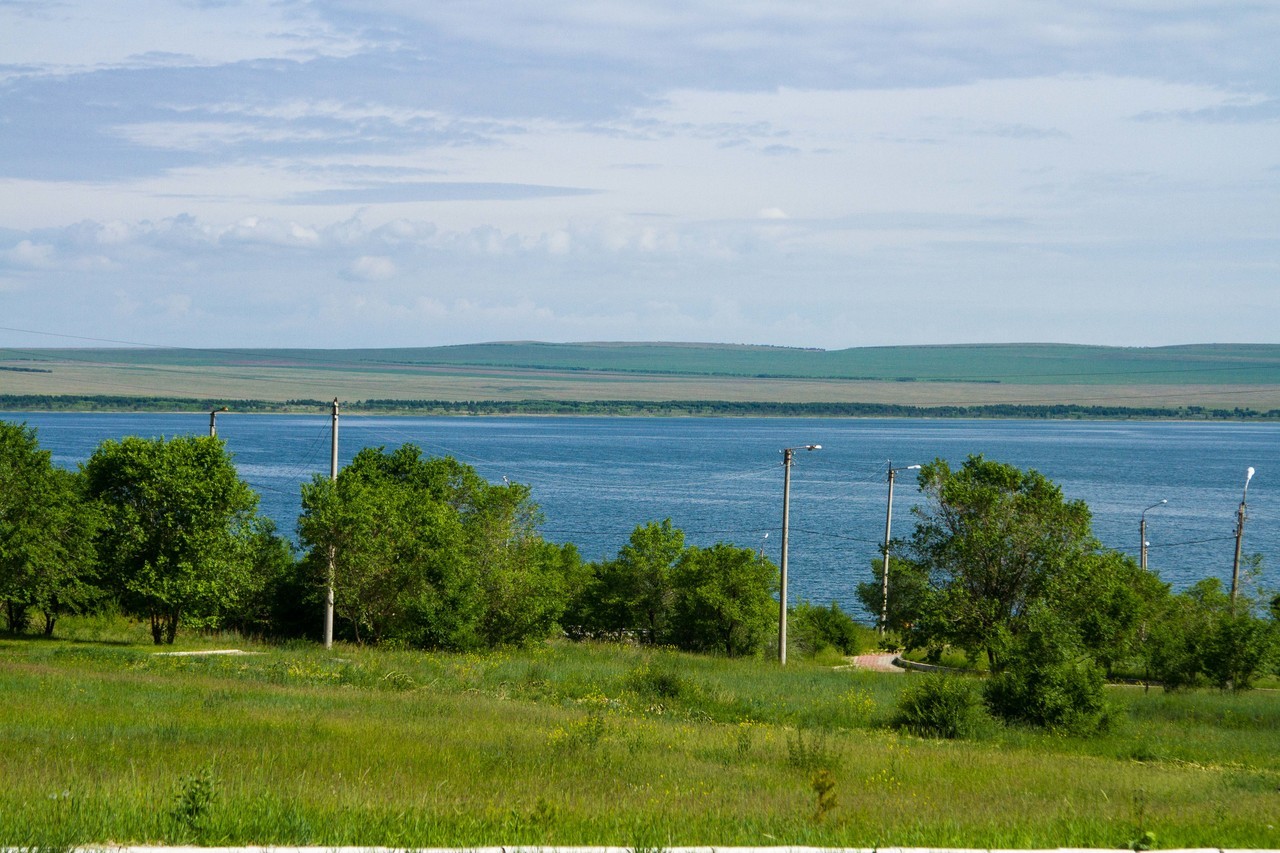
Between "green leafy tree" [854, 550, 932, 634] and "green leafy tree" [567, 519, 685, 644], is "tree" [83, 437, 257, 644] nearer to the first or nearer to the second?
"green leafy tree" [567, 519, 685, 644]

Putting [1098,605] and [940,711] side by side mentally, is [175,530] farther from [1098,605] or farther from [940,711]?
[1098,605]

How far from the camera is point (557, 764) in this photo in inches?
566

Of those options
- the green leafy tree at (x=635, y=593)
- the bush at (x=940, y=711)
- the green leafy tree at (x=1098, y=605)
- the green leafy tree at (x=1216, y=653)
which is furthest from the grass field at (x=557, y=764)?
the green leafy tree at (x=635, y=593)

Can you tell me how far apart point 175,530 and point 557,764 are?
2606 centimetres

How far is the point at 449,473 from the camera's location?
50.6 metres

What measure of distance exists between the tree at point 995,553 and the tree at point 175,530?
2114 centimetres

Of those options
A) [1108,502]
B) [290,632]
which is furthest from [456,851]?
[1108,502]

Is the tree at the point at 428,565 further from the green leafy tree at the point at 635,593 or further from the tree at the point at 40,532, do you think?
the tree at the point at 40,532

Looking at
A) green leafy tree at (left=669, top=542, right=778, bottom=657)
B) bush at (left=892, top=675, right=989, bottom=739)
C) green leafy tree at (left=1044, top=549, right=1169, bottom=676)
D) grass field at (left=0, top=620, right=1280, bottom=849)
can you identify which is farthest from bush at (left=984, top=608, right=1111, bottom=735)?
green leafy tree at (left=669, top=542, right=778, bottom=657)

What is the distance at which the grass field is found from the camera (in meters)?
9.55

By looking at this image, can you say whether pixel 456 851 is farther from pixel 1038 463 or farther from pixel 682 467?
pixel 1038 463

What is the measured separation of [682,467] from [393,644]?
121043mm

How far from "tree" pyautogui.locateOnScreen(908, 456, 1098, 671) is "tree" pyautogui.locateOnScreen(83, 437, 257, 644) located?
21144 mm

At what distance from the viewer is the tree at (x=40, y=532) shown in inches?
1275
